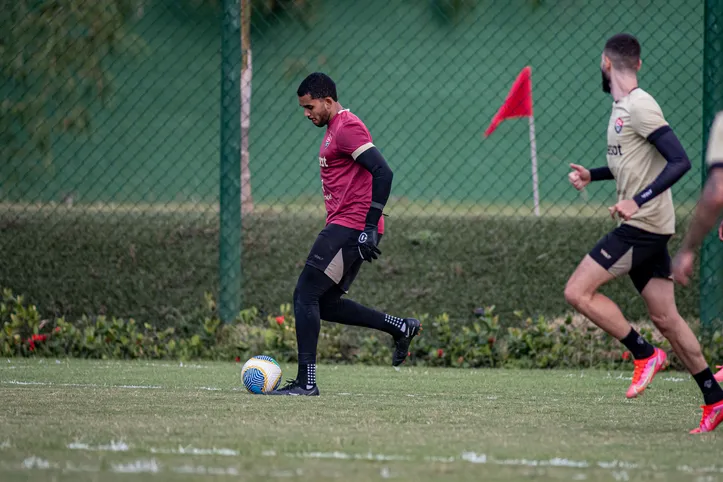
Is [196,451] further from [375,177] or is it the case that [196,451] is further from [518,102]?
[518,102]

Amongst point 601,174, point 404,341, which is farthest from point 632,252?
point 404,341

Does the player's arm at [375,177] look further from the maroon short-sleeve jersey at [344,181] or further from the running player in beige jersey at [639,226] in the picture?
the running player in beige jersey at [639,226]

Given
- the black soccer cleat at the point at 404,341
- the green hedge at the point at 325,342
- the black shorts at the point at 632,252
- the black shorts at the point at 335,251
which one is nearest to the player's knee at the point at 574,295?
the black shorts at the point at 632,252

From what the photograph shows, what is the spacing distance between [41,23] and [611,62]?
743cm

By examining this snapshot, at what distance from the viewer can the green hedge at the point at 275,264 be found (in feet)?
35.1

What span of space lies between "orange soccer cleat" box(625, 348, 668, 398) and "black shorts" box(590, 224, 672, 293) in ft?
1.48

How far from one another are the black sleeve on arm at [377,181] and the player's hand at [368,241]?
0.04m

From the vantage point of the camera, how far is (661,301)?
5.53 m

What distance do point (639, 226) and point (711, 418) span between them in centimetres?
103

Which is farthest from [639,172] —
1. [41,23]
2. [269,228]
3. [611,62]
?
[41,23]

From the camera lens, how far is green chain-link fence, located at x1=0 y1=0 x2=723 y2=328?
10.9 meters

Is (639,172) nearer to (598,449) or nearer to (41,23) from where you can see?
(598,449)

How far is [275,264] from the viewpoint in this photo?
11594 millimetres

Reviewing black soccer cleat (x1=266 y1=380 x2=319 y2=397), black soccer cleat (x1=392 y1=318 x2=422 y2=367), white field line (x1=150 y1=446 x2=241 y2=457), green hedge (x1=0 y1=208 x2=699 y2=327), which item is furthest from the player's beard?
green hedge (x1=0 y1=208 x2=699 y2=327)
